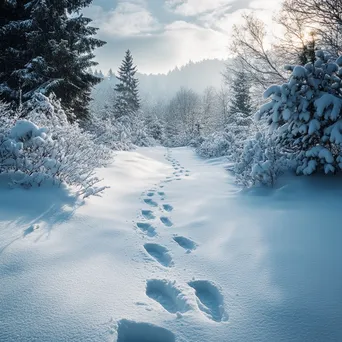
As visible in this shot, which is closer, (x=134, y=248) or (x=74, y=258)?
(x=74, y=258)

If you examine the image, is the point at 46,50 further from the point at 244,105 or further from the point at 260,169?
the point at 244,105

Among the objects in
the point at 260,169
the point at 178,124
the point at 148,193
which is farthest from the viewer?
Result: the point at 178,124

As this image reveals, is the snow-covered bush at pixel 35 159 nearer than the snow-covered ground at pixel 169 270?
No

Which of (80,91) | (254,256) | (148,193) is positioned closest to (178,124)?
(80,91)

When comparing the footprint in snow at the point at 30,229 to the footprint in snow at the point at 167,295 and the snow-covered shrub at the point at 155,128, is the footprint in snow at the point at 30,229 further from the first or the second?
the snow-covered shrub at the point at 155,128

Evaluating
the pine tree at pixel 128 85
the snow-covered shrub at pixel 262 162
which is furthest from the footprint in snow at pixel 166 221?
the pine tree at pixel 128 85

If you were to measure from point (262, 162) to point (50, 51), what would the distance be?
8870mm

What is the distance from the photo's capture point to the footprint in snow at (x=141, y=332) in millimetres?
1403

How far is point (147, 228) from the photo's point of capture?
3.08 metres

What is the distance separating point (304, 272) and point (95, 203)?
2.77 m

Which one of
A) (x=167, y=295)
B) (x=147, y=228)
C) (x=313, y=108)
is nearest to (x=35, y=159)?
(x=147, y=228)

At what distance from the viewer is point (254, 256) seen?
90.0 inches

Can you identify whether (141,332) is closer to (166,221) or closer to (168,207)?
(166,221)

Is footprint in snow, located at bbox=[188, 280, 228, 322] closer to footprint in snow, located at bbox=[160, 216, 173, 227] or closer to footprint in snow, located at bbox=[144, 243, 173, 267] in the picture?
footprint in snow, located at bbox=[144, 243, 173, 267]
